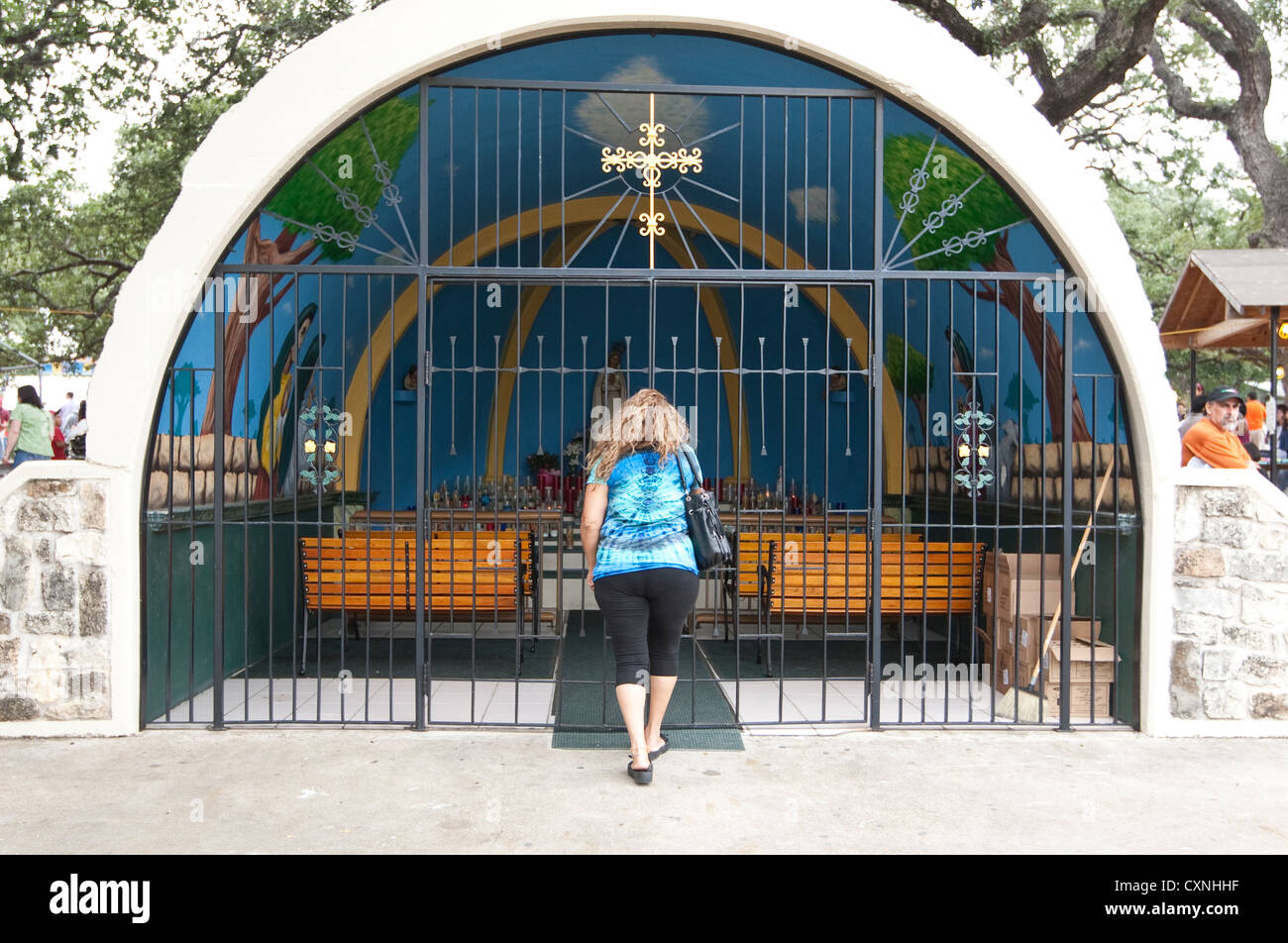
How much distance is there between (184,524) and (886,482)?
7.20 meters

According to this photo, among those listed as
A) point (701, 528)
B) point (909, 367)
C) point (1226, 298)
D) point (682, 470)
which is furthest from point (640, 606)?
point (909, 367)

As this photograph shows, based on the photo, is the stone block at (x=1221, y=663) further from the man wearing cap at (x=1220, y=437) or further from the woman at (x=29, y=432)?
the woman at (x=29, y=432)

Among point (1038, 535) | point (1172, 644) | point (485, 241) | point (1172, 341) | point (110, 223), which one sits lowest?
point (1172, 644)

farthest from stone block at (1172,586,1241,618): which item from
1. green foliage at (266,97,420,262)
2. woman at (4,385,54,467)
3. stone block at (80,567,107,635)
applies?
woman at (4,385,54,467)

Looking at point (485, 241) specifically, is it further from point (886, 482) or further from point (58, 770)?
point (58, 770)

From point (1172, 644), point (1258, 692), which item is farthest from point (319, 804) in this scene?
point (1258, 692)

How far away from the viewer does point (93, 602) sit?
19.4 feet

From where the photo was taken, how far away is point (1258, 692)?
612 cm

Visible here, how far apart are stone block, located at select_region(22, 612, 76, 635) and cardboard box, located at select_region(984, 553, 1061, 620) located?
5222mm

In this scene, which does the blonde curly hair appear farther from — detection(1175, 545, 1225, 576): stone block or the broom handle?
detection(1175, 545, 1225, 576): stone block

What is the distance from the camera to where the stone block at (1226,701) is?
612 cm

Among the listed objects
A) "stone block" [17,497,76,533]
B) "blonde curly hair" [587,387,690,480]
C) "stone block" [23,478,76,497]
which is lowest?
"stone block" [17,497,76,533]

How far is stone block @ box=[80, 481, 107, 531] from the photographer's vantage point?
5.89m

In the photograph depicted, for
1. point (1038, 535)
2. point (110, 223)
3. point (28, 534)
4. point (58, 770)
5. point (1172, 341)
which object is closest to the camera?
point (58, 770)
